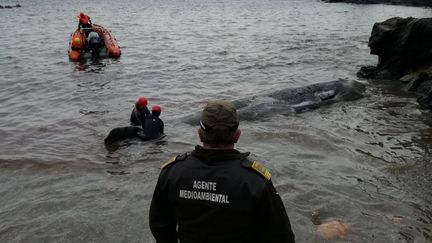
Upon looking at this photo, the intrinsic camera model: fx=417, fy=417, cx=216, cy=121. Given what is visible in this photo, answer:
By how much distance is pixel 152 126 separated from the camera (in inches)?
363

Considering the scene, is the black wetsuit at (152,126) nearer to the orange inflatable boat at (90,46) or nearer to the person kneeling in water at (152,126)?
the person kneeling in water at (152,126)

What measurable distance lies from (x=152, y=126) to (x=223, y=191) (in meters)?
6.85

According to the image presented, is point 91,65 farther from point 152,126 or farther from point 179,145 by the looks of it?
point 179,145

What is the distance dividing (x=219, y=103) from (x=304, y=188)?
184 inches

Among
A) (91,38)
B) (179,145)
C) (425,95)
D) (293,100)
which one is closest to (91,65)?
(91,38)

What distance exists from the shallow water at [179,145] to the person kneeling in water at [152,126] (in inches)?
10.1

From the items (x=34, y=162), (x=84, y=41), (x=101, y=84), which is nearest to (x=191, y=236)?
(x=34, y=162)

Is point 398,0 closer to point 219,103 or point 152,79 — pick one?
point 152,79

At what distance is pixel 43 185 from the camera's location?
7320 mm

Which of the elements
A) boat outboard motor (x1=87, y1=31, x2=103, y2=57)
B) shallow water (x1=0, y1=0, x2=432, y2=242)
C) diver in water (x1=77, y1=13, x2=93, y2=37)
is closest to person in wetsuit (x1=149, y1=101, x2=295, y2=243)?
shallow water (x1=0, y1=0, x2=432, y2=242)

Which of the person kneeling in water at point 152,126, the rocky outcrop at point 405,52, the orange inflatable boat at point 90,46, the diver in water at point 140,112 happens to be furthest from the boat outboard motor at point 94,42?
the rocky outcrop at point 405,52

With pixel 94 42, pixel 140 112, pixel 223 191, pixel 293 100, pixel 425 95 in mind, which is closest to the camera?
pixel 223 191

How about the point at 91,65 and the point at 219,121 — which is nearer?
the point at 219,121

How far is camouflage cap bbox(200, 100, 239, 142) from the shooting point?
2.58m
